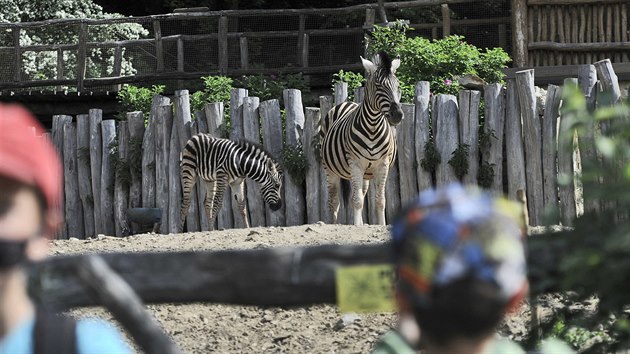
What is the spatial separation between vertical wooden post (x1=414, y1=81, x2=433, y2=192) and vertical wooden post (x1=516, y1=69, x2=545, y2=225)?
1.05 metres

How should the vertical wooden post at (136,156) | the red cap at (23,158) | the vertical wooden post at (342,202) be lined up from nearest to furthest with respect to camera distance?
the red cap at (23,158)
the vertical wooden post at (342,202)
the vertical wooden post at (136,156)

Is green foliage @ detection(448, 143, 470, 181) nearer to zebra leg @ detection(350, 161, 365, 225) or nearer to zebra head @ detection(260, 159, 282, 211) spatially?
zebra leg @ detection(350, 161, 365, 225)

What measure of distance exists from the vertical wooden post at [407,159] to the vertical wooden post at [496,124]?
2.74ft

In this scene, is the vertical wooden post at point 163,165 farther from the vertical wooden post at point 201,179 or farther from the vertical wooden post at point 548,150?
the vertical wooden post at point 548,150

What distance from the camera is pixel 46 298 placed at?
2.89m

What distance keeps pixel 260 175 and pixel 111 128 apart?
2.66 metres

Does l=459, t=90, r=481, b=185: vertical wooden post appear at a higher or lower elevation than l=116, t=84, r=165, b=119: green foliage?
lower

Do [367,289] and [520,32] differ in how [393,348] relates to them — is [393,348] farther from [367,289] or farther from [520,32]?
[520,32]

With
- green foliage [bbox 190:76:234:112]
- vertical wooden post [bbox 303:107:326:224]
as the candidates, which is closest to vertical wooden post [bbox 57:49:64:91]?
green foliage [bbox 190:76:234:112]

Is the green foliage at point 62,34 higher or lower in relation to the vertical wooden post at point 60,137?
higher

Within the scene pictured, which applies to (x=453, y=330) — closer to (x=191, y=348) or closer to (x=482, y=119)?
(x=191, y=348)

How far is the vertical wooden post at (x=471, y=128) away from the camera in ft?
40.4

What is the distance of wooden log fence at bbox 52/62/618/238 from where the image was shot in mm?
11930

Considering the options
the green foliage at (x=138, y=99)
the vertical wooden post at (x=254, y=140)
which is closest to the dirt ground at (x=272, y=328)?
the vertical wooden post at (x=254, y=140)
